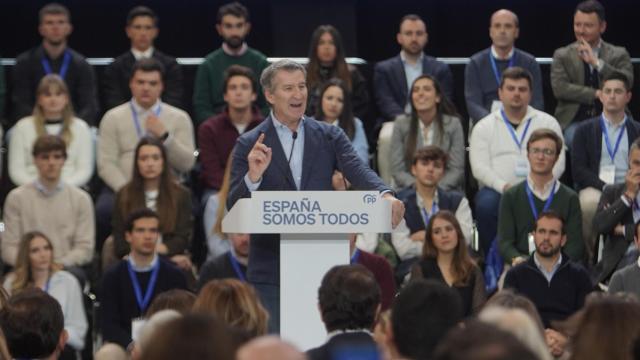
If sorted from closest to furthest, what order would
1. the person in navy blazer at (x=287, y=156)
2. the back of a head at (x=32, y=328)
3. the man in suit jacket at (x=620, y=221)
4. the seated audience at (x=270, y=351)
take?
the seated audience at (x=270, y=351)
the back of a head at (x=32, y=328)
the person in navy blazer at (x=287, y=156)
the man in suit jacket at (x=620, y=221)

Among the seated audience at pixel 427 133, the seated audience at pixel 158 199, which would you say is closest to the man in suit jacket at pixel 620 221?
the seated audience at pixel 427 133

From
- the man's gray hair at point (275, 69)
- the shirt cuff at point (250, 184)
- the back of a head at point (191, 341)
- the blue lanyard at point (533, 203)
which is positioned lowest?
the blue lanyard at point (533, 203)

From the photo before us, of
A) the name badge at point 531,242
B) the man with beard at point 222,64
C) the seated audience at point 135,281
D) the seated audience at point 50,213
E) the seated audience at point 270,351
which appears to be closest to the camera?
the seated audience at point 270,351

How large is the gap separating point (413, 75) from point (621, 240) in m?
2.50

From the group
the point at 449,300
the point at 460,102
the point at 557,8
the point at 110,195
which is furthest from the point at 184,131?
the point at 449,300

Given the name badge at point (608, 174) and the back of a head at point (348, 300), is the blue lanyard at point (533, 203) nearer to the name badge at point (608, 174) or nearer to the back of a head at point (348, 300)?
the name badge at point (608, 174)

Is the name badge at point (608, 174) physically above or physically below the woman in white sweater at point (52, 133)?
below

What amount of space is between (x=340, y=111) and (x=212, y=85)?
138cm

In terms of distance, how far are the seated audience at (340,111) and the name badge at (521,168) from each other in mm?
1122

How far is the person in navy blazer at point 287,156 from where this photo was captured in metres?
6.44

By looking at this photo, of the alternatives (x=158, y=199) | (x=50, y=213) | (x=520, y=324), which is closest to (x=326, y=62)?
(x=158, y=199)

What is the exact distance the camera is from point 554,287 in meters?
8.81

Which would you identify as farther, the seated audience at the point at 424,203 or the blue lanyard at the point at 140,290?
the seated audience at the point at 424,203

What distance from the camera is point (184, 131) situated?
416 inches
